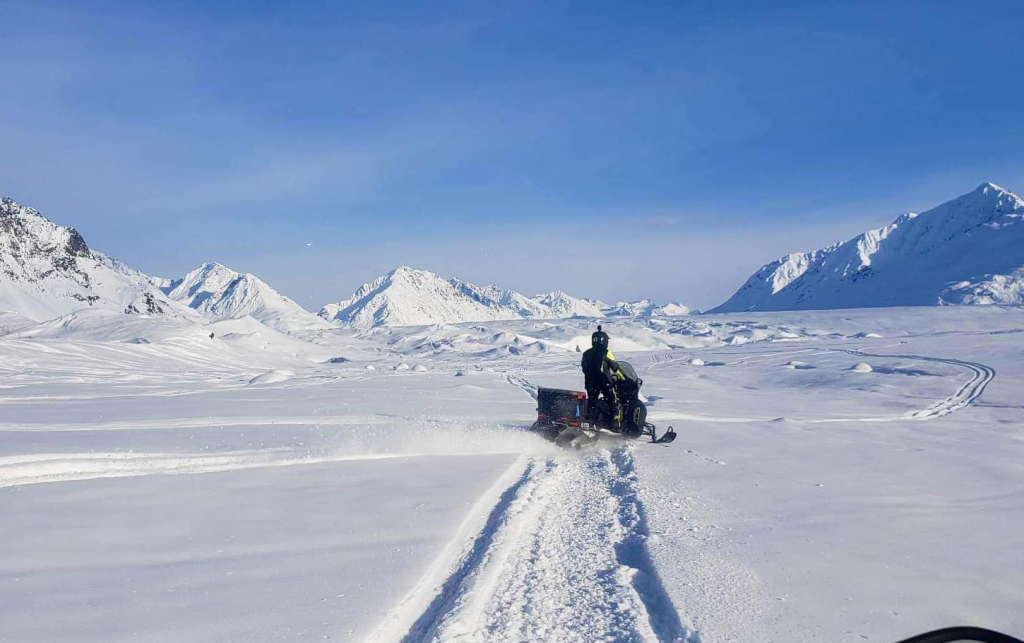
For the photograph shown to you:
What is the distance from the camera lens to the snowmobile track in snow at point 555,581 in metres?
3.63

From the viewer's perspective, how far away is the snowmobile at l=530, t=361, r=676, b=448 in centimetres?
1048

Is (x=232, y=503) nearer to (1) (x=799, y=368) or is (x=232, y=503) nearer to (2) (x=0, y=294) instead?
(1) (x=799, y=368)

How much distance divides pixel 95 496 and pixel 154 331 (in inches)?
2106

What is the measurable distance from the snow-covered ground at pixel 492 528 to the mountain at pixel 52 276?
5151 inches

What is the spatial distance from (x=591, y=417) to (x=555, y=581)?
6.31 m

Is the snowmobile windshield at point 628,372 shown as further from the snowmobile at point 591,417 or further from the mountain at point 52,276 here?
the mountain at point 52,276

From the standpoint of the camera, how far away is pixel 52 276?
132m

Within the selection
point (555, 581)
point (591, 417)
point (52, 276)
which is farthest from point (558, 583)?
point (52, 276)

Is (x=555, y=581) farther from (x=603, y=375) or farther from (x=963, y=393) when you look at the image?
(x=963, y=393)

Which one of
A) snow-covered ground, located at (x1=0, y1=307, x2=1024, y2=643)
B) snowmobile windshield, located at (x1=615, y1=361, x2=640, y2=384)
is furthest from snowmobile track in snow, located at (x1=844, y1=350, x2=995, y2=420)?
snowmobile windshield, located at (x1=615, y1=361, x2=640, y2=384)

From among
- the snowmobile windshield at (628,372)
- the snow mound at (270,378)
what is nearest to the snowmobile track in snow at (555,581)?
the snowmobile windshield at (628,372)

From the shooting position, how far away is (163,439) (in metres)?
10.5

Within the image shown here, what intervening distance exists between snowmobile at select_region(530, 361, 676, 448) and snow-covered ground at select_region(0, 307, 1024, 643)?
1.08ft

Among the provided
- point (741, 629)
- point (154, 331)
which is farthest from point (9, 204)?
point (741, 629)
